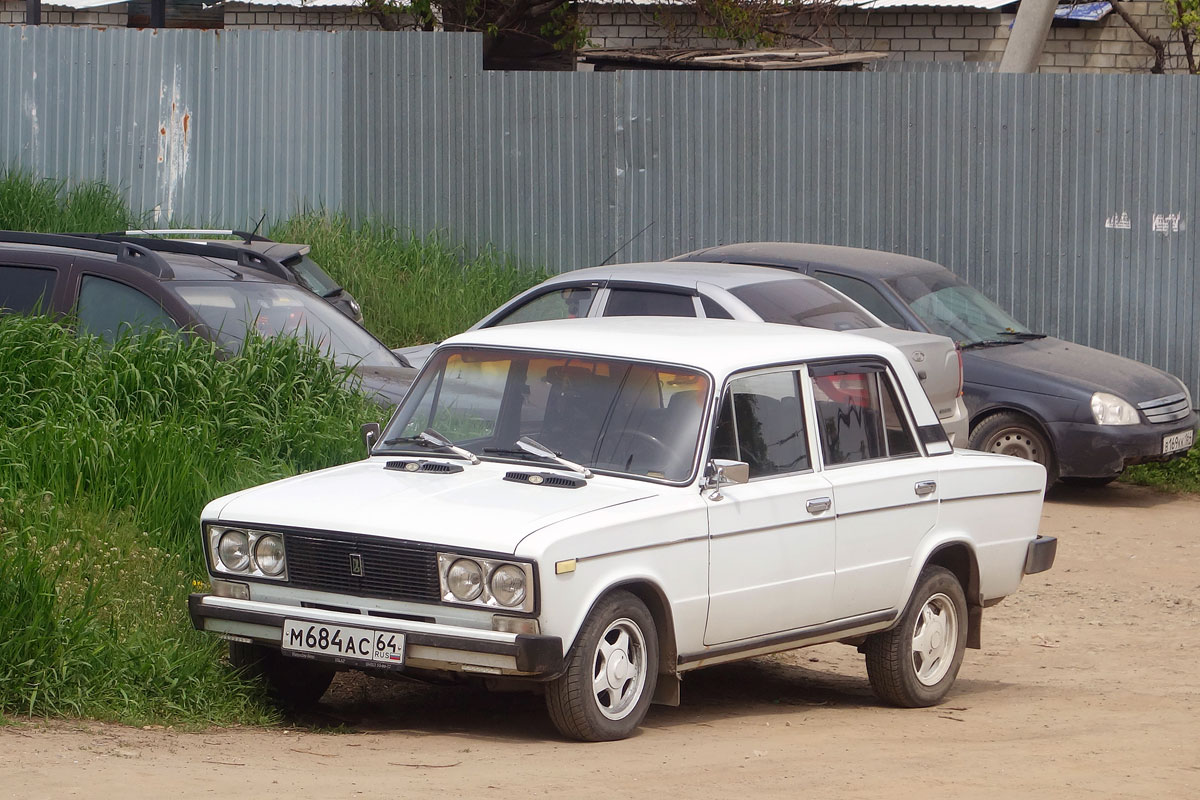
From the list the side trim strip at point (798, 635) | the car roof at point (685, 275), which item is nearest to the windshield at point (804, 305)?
the car roof at point (685, 275)

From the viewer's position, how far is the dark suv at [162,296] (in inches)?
363

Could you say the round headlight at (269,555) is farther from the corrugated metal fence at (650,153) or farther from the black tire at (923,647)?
the corrugated metal fence at (650,153)

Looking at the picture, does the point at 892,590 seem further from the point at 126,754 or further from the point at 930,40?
the point at 930,40

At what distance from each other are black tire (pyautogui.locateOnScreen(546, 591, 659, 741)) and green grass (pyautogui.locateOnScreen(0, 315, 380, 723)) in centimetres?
131

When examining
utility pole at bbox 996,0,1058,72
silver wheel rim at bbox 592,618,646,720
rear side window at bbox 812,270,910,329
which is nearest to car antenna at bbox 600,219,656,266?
utility pole at bbox 996,0,1058,72

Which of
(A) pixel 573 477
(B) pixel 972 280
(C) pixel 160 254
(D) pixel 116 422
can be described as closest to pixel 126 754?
(A) pixel 573 477

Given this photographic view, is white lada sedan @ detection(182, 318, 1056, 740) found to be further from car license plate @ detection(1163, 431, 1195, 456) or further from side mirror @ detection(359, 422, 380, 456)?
car license plate @ detection(1163, 431, 1195, 456)

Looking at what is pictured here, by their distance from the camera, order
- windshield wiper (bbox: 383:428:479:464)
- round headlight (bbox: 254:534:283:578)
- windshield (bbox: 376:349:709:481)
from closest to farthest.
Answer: round headlight (bbox: 254:534:283:578)
windshield (bbox: 376:349:709:481)
windshield wiper (bbox: 383:428:479:464)

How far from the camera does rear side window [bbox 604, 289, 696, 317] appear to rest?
10664 mm

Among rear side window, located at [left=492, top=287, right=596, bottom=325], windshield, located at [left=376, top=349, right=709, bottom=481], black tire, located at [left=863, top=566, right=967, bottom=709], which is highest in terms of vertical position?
rear side window, located at [left=492, top=287, right=596, bottom=325]

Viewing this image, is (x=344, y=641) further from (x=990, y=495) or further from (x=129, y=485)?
(x=990, y=495)

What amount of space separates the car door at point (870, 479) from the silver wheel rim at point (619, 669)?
1.08 m

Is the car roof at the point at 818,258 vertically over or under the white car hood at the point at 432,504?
over

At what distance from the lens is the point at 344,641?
19.1 ft
